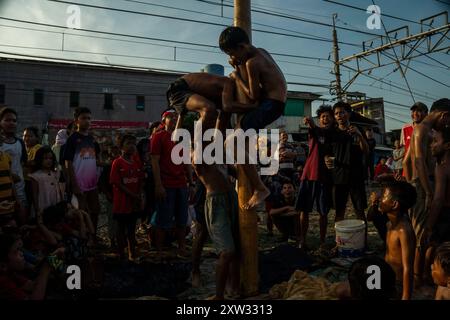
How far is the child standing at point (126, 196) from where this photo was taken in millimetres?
5062

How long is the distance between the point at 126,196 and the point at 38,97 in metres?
30.7

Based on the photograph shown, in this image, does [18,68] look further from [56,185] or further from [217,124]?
[217,124]

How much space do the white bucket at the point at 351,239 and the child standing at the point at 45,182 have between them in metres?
4.15

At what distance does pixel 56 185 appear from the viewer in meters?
4.88

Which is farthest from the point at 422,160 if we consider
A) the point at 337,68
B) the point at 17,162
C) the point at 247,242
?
the point at 337,68

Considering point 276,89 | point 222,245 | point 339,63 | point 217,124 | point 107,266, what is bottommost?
point 107,266

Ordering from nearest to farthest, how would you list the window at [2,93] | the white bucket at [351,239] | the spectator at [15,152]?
1. the spectator at [15,152]
2. the white bucket at [351,239]
3. the window at [2,93]

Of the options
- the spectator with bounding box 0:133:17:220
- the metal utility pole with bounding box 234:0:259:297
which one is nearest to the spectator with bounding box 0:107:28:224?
the spectator with bounding box 0:133:17:220

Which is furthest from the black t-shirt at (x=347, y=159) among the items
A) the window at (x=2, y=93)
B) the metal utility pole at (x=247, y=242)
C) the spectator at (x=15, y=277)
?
the window at (x=2, y=93)

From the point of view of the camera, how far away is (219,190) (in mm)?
3428

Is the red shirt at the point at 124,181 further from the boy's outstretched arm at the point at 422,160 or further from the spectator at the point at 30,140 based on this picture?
the boy's outstretched arm at the point at 422,160
